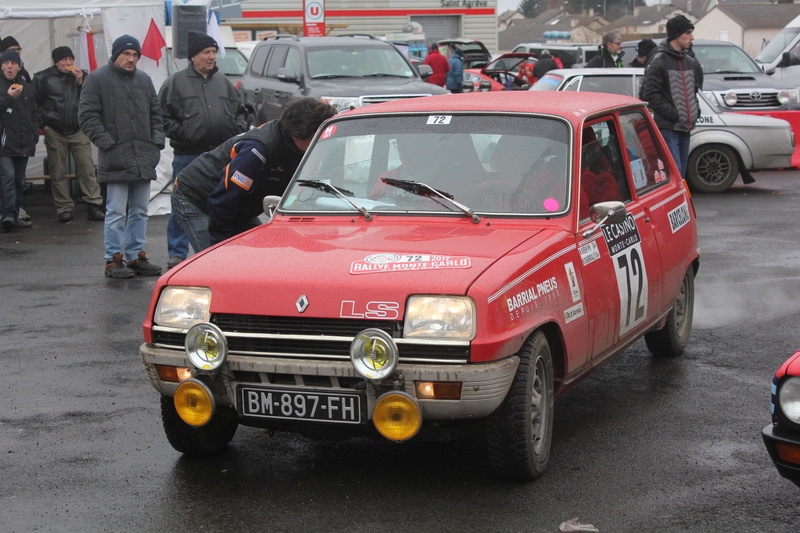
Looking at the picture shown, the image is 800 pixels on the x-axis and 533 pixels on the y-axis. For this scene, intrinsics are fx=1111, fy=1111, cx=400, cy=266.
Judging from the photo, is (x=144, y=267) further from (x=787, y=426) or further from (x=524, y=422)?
(x=787, y=426)

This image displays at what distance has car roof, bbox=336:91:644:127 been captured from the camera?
579cm

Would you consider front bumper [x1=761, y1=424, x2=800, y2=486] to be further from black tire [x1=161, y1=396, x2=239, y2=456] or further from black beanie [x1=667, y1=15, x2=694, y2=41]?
black beanie [x1=667, y1=15, x2=694, y2=41]

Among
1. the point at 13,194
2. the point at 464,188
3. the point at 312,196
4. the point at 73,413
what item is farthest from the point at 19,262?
the point at 464,188

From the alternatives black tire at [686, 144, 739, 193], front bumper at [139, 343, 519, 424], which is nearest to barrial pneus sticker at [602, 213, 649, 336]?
front bumper at [139, 343, 519, 424]

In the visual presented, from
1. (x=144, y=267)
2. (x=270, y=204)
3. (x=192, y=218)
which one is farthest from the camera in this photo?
(x=144, y=267)

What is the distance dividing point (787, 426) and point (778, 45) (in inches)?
964

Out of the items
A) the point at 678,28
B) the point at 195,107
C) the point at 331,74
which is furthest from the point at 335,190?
the point at 331,74

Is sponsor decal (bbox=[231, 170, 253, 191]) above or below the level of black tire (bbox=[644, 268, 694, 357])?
above

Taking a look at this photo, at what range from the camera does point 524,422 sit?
4660 millimetres

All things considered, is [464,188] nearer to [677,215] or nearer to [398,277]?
[398,277]

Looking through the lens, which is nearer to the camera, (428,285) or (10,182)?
(428,285)

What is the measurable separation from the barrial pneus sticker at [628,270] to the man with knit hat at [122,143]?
5.54m

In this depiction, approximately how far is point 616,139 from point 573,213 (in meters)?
1.06

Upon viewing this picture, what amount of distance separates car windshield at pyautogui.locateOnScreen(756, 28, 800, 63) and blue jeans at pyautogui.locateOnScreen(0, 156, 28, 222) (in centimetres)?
1852
